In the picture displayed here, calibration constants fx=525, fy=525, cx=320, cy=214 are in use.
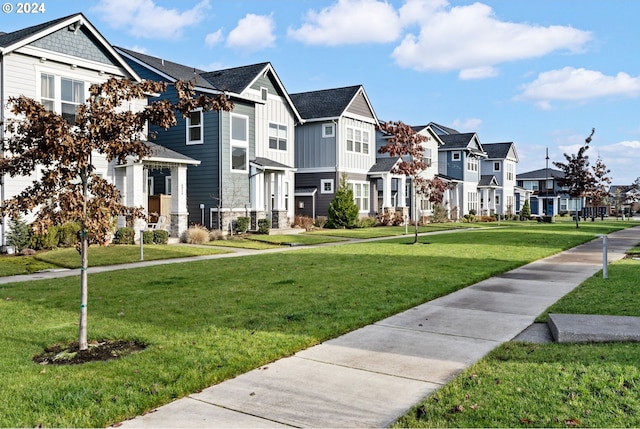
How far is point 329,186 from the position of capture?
34.1 meters

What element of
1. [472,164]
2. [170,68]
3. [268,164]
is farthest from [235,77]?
[472,164]

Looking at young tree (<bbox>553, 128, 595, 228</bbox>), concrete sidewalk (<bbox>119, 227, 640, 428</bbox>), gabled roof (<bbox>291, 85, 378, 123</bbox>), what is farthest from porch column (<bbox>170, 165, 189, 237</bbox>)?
young tree (<bbox>553, 128, 595, 228</bbox>)

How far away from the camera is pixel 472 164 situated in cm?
5319

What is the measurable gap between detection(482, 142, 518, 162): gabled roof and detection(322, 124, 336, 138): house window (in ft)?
108

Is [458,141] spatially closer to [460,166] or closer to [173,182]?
[460,166]

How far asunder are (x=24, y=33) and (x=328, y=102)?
1963 centimetres

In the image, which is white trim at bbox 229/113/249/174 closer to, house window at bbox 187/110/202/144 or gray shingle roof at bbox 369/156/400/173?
house window at bbox 187/110/202/144

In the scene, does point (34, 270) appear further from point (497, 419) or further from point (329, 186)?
point (329, 186)

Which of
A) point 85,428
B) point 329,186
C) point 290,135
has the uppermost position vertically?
point 290,135

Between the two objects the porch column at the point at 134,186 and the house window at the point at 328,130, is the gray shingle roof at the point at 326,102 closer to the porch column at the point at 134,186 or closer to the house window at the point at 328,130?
the house window at the point at 328,130

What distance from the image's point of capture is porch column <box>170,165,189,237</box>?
909 inches

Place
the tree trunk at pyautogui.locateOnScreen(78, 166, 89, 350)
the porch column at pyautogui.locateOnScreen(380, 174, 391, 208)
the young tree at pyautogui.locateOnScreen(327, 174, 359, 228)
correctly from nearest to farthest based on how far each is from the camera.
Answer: the tree trunk at pyautogui.locateOnScreen(78, 166, 89, 350) → the young tree at pyautogui.locateOnScreen(327, 174, 359, 228) → the porch column at pyautogui.locateOnScreen(380, 174, 391, 208)

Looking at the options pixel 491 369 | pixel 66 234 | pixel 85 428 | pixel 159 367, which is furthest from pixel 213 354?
pixel 66 234

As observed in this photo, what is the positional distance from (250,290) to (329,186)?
78.5 feet
